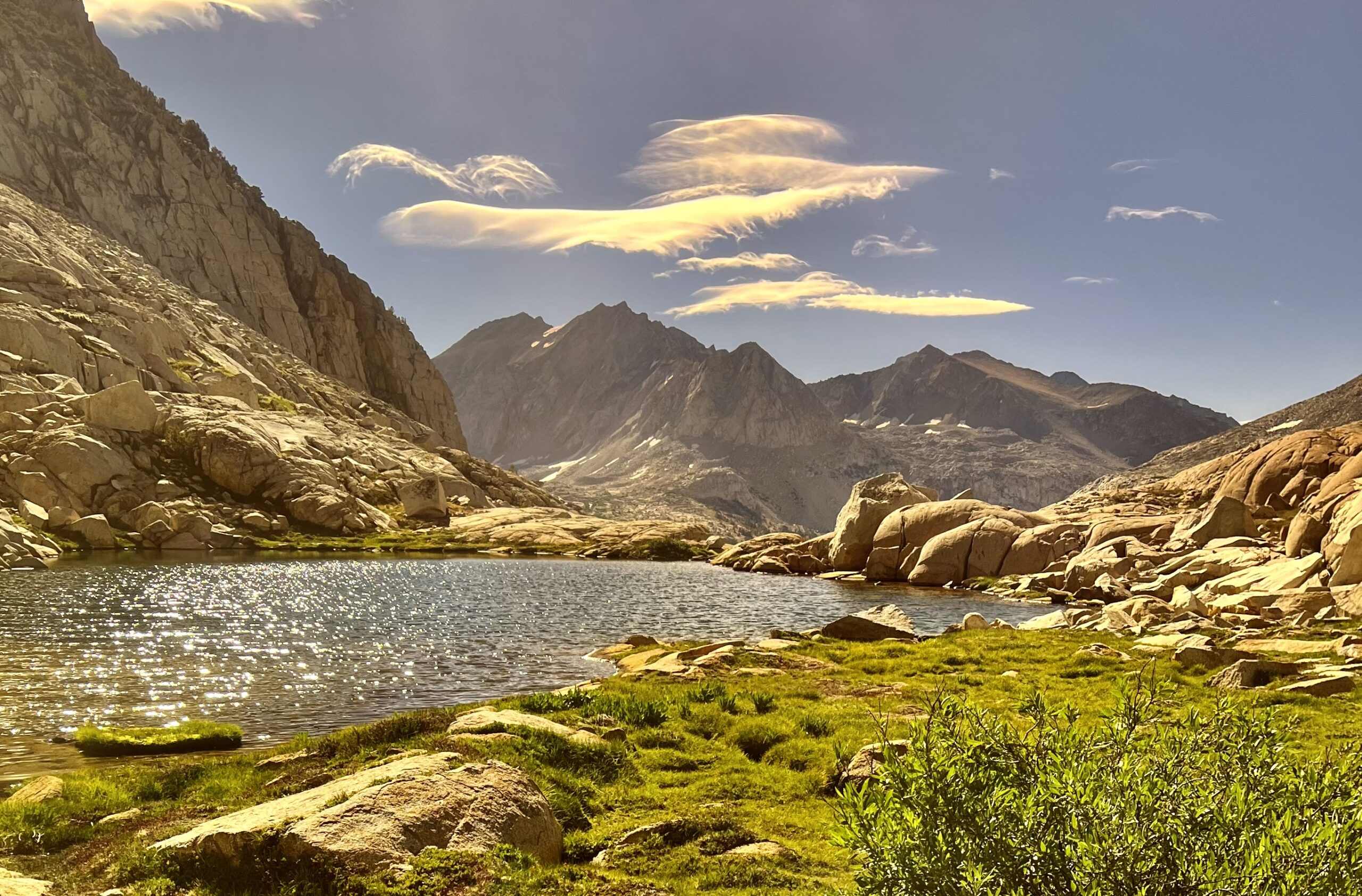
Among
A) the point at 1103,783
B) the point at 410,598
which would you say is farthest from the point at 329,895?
the point at 410,598

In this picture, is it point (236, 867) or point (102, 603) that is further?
point (102, 603)

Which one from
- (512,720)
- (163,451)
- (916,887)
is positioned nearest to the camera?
(916,887)

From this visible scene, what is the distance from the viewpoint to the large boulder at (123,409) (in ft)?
327

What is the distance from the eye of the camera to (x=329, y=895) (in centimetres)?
1030

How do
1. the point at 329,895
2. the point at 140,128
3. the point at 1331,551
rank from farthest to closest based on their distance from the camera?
the point at 140,128 → the point at 1331,551 → the point at 329,895

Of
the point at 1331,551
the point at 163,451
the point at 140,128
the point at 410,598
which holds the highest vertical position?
the point at 140,128

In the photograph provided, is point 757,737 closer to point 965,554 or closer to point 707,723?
point 707,723

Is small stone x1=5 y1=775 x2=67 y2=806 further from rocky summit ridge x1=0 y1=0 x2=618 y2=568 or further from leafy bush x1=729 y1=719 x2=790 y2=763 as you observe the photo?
rocky summit ridge x1=0 y1=0 x2=618 y2=568

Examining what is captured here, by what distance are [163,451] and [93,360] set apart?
17.7 m

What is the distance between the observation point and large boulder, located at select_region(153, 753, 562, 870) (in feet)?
35.8

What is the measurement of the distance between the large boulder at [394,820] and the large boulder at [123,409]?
10856 cm

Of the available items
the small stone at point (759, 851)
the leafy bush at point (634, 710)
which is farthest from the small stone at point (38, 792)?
the small stone at point (759, 851)

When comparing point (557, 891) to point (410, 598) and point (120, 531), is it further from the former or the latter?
point (120, 531)

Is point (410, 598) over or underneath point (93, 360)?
underneath
